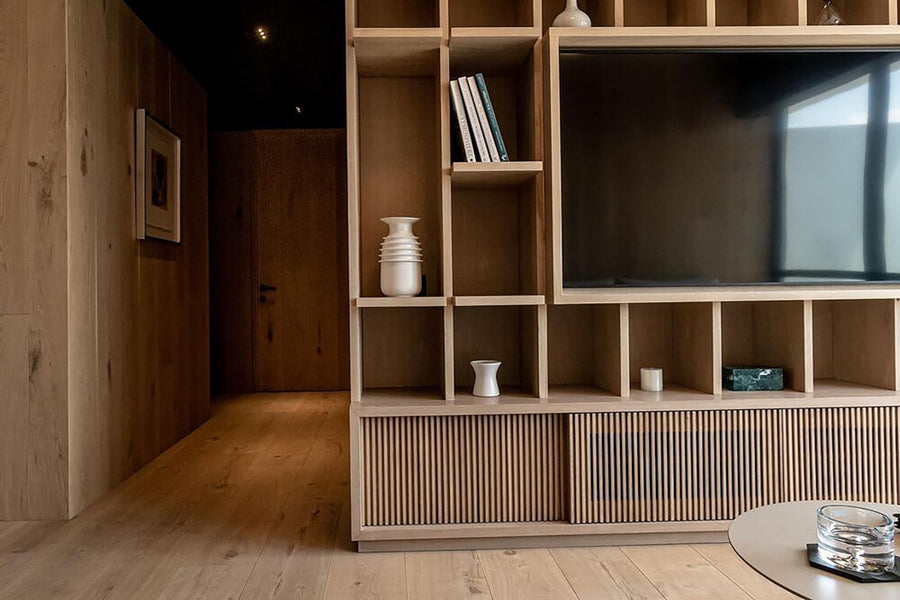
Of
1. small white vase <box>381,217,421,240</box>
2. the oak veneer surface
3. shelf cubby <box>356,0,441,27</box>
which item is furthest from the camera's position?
the oak veneer surface

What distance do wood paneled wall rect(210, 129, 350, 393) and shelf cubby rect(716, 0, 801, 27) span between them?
12.9 ft

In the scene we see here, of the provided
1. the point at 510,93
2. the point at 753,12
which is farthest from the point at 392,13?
the point at 753,12

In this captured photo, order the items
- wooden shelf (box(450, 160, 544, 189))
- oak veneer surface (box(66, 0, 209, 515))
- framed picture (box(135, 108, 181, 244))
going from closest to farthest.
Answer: wooden shelf (box(450, 160, 544, 189)) < oak veneer surface (box(66, 0, 209, 515)) < framed picture (box(135, 108, 181, 244))

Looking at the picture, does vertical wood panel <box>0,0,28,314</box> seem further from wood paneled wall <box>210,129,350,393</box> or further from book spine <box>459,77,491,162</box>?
wood paneled wall <box>210,129,350,393</box>

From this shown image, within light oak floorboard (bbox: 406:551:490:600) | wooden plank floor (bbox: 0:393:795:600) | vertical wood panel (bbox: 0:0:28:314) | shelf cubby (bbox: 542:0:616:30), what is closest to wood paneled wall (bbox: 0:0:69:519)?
vertical wood panel (bbox: 0:0:28:314)

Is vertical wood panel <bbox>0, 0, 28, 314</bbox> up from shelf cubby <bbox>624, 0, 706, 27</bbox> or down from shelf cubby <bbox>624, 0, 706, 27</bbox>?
down

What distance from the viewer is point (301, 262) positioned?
6254mm

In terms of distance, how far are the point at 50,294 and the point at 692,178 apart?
2.39 metres

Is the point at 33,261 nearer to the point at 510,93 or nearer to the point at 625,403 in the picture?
the point at 510,93

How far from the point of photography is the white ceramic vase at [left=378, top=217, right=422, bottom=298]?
2.43 meters

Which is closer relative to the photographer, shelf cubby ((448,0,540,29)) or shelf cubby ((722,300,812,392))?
shelf cubby ((722,300,812,392))

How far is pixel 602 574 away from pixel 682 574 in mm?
237

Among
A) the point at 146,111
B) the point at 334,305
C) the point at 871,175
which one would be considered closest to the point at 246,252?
the point at 334,305

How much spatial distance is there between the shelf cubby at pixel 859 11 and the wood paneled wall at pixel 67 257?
2.83 meters
